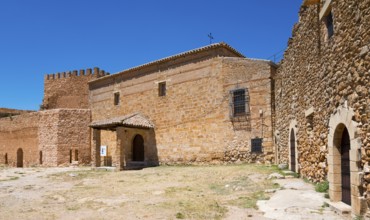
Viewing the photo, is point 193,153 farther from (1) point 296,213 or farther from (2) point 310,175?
(1) point 296,213

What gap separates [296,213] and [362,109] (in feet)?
7.07

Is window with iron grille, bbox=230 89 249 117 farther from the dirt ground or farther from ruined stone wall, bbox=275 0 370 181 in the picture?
the dirt ground

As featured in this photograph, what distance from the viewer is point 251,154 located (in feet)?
51.9

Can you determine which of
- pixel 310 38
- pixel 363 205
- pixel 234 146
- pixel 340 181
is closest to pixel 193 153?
pixel 234 146

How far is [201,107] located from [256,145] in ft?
12.1

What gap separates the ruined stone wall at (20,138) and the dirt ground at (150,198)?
13.9 metres

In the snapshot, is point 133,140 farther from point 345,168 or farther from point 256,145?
point 345,168

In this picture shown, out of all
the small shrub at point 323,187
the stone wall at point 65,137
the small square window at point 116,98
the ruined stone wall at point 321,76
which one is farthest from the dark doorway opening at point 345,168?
the stone wall at point 65,137

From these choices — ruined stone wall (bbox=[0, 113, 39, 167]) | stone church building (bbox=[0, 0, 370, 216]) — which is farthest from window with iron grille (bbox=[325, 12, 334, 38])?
ruined stone wall (bbox=[0, 113, 39, 167])

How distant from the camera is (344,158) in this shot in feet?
20.7

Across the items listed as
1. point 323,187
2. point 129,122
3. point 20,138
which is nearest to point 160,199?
point 323,187

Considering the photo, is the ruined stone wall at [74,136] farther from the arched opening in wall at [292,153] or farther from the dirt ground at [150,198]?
the arched opening in wall at [292,153]

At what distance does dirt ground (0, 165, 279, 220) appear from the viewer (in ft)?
22.4

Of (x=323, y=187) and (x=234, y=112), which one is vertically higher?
(x=234, y=112)
